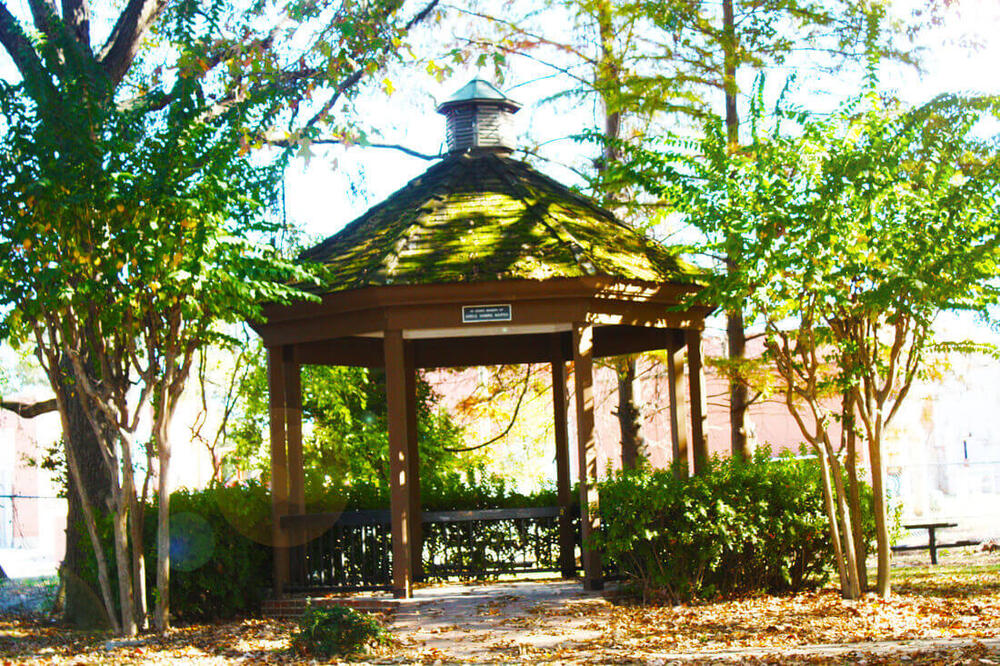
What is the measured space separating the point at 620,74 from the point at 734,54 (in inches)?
75.7

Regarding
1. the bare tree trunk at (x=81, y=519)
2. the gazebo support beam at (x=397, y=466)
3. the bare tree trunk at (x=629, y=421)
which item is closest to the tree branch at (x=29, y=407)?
the bare tree trunk at (x=81, y=519)

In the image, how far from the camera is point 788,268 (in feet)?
29.5

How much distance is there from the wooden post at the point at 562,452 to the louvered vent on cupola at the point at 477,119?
2.64 meters

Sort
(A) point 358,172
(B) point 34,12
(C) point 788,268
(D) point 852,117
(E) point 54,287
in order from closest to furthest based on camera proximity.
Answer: (E) point 54,287, (C) point 788,268, (D) point 852,117, (B) point 34,12, (A) point 358,172

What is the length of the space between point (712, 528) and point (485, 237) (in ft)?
12.4

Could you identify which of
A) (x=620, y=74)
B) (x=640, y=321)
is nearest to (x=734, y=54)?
(x=620, y=74)

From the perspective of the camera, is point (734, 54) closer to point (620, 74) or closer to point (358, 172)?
point (620, 74)

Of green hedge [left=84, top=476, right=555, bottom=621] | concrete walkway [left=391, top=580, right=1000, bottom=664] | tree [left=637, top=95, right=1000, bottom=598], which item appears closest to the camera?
concrete walkway [left=391, top=580, right=1000, bottom=664]

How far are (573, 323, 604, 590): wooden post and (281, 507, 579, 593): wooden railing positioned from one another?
1.23 meters

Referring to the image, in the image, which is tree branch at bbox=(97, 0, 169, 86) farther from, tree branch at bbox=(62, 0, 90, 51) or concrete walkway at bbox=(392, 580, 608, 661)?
concrete walkway at bbox=(392, 580, 608, 661)

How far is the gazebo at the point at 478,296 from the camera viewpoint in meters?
10.0

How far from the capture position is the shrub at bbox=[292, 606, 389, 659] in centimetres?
793

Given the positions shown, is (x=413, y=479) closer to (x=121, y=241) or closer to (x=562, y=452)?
(x=562, y=452)

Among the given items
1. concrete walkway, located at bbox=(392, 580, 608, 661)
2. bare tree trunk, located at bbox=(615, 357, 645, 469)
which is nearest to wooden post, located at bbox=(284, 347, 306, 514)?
concrete walkway, located at bbox=(392, 580, 608, 661)
